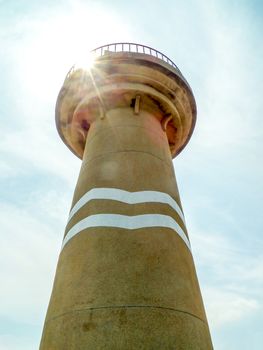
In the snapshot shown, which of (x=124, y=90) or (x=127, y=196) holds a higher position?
(x=124, y=90)

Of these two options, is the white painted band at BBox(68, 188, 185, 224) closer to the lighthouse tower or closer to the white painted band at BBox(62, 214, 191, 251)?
the lighthouse tower

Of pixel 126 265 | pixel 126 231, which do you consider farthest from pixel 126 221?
pixel 126 265

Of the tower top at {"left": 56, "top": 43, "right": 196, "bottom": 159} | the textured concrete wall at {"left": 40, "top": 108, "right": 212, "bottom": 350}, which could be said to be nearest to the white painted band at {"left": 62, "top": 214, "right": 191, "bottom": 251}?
the textured concrete wall at {"left": 40, "top": 108, "right": 212, "bottom": 350}

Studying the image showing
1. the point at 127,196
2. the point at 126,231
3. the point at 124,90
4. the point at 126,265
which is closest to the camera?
the point at 126,265

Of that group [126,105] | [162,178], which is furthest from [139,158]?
[126,105]

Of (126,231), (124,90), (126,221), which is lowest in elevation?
(126,231)

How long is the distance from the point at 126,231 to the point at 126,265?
2.62 feet

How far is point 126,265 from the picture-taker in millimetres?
5473

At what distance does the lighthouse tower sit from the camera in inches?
192

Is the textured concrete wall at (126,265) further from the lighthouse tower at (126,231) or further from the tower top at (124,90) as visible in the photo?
the tower top at (124,90)

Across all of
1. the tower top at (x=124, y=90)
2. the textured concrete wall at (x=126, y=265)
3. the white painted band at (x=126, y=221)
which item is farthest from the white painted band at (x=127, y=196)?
the tower top at (x=124, y=90)

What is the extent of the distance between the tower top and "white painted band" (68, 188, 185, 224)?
11.1ft

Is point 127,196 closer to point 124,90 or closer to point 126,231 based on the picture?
point 126,231

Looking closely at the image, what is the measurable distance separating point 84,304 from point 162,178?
3.76 metres
